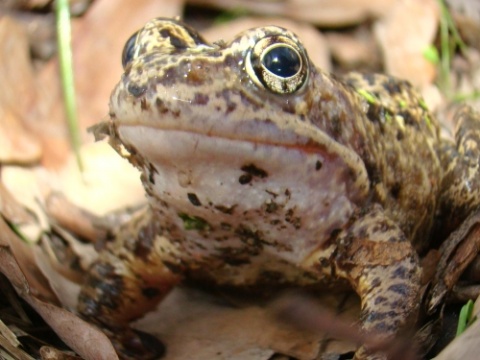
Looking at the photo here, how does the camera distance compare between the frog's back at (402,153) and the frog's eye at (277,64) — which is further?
the frog's back at (402,153)

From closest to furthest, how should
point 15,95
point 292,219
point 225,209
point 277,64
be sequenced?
point 277,64 < point 225,209 < point 292,219 < point 15,95

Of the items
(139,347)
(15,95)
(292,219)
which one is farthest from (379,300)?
(15,95)

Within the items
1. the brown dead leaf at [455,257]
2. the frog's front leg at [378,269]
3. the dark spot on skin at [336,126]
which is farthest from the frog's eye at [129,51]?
the brown dead leaf at [455,257]

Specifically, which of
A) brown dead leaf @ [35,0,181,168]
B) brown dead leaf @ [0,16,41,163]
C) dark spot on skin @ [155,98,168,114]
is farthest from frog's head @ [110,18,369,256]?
brown dead leaf @ [35,0,181,168]

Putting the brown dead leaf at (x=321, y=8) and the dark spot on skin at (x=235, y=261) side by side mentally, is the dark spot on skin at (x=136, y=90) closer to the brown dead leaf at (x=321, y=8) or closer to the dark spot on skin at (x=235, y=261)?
the dark spot on skin at (x=235, y=261)

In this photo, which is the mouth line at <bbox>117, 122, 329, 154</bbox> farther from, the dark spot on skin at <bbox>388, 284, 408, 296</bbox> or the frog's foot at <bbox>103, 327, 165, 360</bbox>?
the frog's foot at <bbox>103, 327, 165, 360</bbox>

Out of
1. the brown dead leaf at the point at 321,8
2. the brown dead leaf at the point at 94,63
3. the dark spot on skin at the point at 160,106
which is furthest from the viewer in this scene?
the brown dead leaf at the point at 321,8

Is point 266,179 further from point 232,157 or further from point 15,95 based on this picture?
point 15,95
